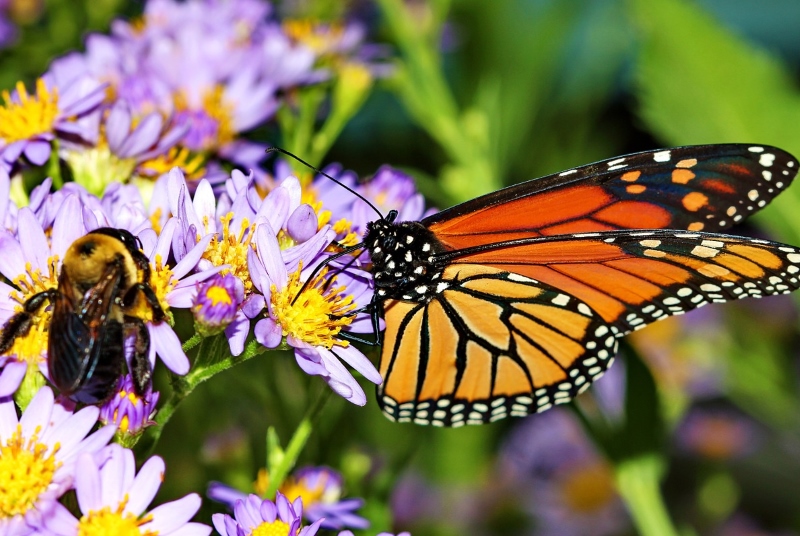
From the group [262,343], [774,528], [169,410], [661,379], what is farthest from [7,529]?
[774,528]

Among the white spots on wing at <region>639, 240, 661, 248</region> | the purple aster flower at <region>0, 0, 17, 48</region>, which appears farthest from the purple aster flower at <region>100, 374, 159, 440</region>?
the purple aster flower at <region>0, 0, 17, 48</region>

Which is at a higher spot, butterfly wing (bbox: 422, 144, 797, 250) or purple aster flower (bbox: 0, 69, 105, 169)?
purple aster flower (bbox: 0, 69, 105, 169)

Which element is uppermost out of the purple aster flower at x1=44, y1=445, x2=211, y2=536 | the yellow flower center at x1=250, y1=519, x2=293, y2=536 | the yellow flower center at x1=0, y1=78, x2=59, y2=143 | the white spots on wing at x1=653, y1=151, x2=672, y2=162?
the yellow flower center at x1=0, y1=78, x2=59, y2=143

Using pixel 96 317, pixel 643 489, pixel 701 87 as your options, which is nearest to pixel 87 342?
pixel 96 317

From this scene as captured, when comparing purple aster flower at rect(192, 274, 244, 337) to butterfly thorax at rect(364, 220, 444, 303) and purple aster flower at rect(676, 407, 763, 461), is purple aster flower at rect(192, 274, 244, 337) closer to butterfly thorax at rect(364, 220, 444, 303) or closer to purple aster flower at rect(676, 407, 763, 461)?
butterfly thorax at rect(364, 220, 444, 303)

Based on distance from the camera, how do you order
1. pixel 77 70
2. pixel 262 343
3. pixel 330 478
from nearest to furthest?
pixel 262 343
pixel 330 478
pixel 77 70

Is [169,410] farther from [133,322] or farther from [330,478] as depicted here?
[330,478]

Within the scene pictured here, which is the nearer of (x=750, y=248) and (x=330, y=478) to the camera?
(x=750, y=248)
